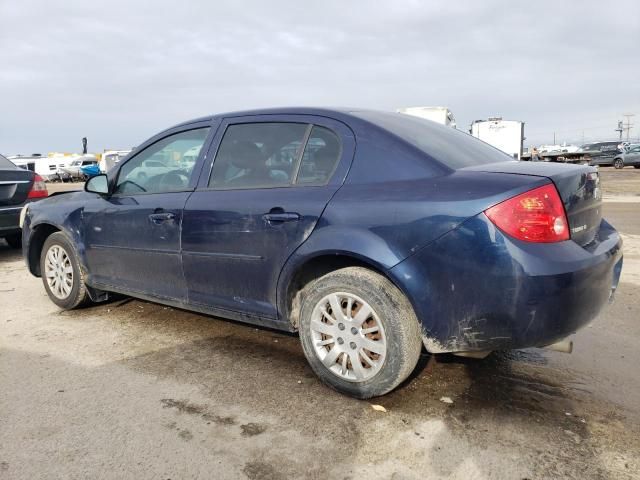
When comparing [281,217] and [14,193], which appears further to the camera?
[14,193]

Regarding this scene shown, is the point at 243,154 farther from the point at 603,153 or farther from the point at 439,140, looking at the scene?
the point at 603,153

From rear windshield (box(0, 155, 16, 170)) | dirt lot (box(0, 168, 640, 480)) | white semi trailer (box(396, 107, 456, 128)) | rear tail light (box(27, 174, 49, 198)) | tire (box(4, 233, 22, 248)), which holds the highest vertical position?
white semi trailer (box(396, 107, 456, 128))

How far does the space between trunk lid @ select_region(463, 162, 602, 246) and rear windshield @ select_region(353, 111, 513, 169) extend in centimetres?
15

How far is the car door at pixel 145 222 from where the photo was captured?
12.2 feet

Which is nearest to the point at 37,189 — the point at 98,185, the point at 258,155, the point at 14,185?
the point at 14,185

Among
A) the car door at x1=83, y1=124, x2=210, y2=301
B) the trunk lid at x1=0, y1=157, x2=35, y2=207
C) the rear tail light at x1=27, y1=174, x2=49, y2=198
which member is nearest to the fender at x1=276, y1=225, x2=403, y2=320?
the car door at x1=83, y1=124, x2=210, y2=301

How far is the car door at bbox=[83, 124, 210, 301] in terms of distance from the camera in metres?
3.72

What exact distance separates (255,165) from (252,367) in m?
1.31

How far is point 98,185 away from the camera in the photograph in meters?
4.26

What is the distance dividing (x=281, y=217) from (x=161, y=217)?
109 cm

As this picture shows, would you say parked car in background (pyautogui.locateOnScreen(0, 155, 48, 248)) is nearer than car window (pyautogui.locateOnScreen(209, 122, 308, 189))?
No

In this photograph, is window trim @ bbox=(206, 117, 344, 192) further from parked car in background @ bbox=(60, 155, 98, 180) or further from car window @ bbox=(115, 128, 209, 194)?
parked car in background @ bbox=(60, 155, 98, 180)

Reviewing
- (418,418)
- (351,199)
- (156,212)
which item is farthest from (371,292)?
(156,212)

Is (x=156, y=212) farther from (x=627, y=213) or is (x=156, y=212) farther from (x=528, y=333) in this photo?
(x=627, y=213)
